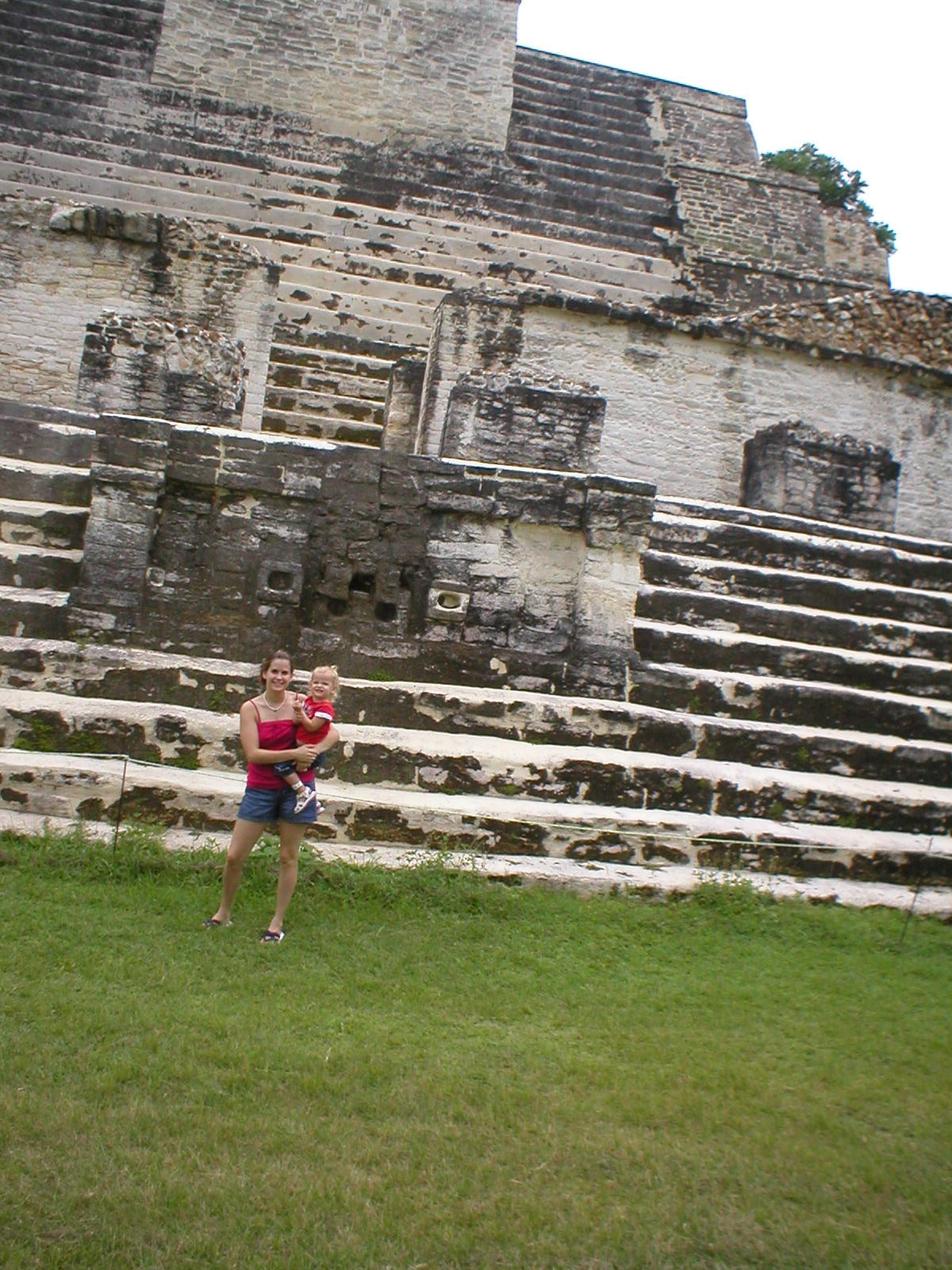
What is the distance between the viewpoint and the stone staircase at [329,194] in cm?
1164

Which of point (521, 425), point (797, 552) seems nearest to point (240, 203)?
point (521, 425)

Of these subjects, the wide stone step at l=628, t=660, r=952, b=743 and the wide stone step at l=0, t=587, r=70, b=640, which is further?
the wide stone step at l=628, t=660, r=952, b=743

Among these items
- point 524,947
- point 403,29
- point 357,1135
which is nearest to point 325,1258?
point 357,1135

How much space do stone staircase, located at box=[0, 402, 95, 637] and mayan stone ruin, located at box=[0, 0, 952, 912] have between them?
0.02 metres

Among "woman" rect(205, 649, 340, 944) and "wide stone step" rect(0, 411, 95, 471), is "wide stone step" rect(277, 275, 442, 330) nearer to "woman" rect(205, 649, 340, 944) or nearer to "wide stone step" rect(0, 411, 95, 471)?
"wide stone step" rect(0, 411, 95, 471)

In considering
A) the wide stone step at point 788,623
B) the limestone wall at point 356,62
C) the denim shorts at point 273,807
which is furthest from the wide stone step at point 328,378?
the denim shorts at point 273,807

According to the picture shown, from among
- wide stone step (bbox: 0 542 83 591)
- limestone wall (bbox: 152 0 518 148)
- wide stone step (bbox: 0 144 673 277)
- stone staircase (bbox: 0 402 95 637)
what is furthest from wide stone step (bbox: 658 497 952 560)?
A: limestone wall (bbox: 152 0 518 148)

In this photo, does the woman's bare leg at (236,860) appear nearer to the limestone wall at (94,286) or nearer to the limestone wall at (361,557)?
the limestone wall at (361,557)

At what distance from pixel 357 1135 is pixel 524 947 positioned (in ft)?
5.03

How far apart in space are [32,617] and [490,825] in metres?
2.80

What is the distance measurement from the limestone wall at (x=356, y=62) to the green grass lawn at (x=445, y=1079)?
43.6 ft

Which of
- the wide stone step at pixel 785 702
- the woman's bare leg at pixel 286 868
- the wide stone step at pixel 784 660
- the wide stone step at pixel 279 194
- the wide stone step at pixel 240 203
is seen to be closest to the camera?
the woman's bare leg at pixel 286 868

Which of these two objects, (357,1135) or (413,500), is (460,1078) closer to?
(357,1135)

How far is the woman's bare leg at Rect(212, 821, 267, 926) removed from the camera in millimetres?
4023
